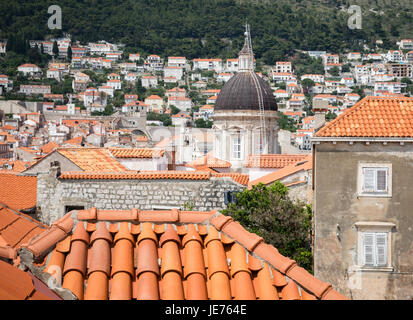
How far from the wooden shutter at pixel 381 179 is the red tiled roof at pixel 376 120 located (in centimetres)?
73

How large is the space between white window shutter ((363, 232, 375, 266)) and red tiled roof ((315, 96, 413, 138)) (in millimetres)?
1994

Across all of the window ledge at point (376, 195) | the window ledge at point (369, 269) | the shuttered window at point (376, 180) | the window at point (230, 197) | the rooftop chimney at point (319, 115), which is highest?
the rooftop chimney at point (319, 115)

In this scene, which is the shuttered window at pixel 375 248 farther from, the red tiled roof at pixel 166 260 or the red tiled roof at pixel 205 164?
the red tiled roof at pixel 205 164

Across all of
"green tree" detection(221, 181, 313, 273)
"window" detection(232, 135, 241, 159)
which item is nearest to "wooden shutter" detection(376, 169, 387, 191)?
"green tree" detection(221, 181, 313, 273)

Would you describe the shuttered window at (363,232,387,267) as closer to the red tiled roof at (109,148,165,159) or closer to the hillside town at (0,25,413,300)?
the hillside town at (0,25,413,300)

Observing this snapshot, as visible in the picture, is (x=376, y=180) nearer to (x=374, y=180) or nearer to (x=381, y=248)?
(x=374, y=180)

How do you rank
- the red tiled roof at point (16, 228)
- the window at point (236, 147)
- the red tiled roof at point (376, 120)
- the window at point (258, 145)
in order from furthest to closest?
Result: 1. the window at point (236, 147)
2. the window at point (258, 145)
3. the red tiled roof at point (376, 120)
4. the red tiled roof at point (16, 228)

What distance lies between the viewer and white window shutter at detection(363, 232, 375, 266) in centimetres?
1398

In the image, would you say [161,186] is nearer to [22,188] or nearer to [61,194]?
[61,194]

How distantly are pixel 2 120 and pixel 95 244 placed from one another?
153080 mm

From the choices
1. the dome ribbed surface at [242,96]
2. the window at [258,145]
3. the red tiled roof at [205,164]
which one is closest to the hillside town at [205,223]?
the red tiled roof at [205,164]

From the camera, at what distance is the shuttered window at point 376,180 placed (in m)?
14.1

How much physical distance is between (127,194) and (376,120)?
211 inches
